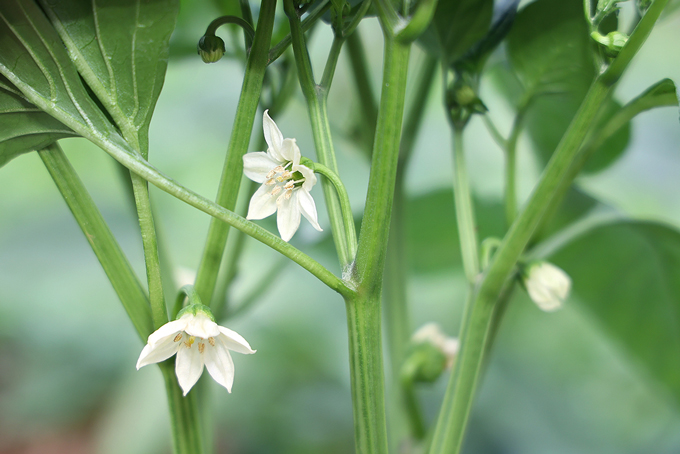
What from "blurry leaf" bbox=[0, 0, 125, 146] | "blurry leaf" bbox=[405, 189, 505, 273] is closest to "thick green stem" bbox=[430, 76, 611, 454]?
"blurry leaf" bbox=[0, 0, 125, 146]

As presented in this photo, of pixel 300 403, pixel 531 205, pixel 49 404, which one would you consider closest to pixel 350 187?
pixel 300 403

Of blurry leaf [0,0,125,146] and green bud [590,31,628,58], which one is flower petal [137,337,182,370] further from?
green bud [590,31,628,58]

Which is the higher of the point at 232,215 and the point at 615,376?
the point at 232,215

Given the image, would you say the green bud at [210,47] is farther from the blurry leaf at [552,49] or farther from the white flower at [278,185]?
the blurry leaf at [552,49]

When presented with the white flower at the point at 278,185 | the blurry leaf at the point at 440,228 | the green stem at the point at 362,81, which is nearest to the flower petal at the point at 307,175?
the white flower at the point at 278,185

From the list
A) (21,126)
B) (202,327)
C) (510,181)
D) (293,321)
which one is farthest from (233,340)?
(293,321)

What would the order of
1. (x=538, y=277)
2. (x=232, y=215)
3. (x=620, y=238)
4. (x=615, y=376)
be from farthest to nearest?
(x=615, y=376) → (x=620, y=238) → (x=538, y=277) → (x=232, y=215)

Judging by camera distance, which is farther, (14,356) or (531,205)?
(14,356)

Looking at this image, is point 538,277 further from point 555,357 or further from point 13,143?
point 555,357
